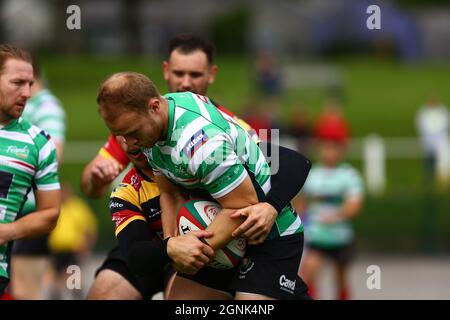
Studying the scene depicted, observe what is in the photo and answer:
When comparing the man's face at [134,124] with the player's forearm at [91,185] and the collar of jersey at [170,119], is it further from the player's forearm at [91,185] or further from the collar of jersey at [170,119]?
the player's forearm at [91,185]

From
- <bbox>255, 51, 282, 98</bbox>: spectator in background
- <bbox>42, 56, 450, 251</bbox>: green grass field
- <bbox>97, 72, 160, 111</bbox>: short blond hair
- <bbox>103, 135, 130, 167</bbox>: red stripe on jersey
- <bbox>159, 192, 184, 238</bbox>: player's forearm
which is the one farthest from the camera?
<bbox>255, 51, 282, 98</bbox>: spectator in background

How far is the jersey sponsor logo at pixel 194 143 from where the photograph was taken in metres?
5.44

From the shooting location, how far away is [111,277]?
7016 mm

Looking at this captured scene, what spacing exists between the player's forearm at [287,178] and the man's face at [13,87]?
5.03ft

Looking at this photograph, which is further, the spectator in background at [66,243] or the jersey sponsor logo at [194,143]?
the spectator in background at [66,243]

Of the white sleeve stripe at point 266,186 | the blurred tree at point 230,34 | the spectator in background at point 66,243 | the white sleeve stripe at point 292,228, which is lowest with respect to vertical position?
the spectator in background at point 66,243

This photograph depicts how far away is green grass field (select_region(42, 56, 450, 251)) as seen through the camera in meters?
17.2

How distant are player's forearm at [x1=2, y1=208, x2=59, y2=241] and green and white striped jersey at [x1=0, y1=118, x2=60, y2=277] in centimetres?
9

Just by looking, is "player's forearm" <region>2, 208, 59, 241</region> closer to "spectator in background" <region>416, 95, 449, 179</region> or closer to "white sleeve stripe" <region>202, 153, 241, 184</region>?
"white sleeve stripe" <region>202, 153, 241, 184</region>

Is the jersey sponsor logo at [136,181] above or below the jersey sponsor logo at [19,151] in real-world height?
below

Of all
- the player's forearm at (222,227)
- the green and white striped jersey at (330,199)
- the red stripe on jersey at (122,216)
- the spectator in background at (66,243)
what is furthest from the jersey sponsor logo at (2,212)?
the spectator in background at (66,243)

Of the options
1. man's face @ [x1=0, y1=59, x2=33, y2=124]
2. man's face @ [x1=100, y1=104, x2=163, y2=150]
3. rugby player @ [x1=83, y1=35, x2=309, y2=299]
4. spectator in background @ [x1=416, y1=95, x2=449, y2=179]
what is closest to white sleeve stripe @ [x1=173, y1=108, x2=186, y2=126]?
man's face @ [x1=100, y1=104, x2=163, y2=150]

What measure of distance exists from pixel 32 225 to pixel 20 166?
1.25ft

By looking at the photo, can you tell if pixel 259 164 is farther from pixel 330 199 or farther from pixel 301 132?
pixel 301 132
